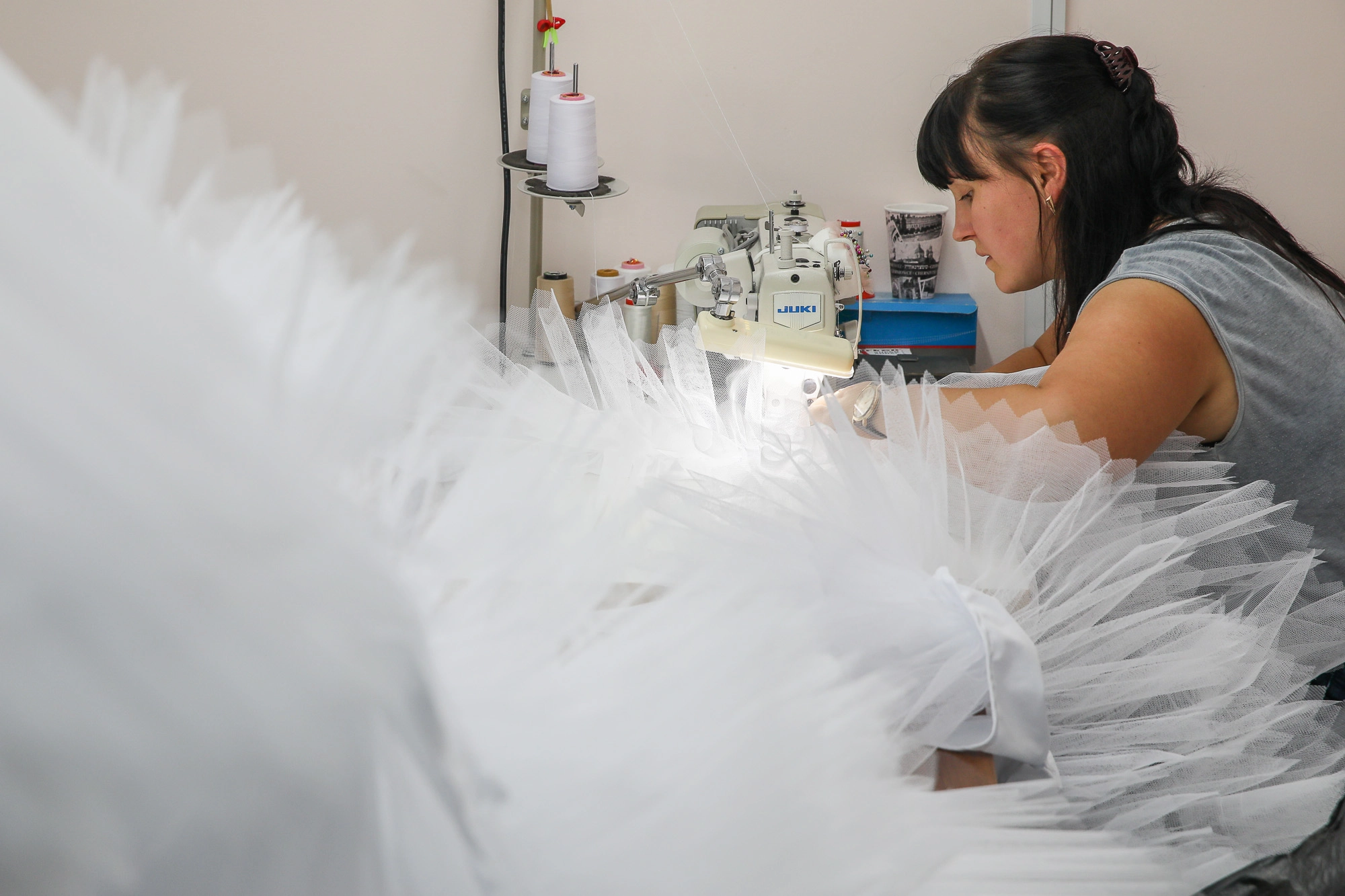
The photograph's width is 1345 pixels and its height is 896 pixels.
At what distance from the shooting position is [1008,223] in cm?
141

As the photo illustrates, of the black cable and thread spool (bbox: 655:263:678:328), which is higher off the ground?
the black cable

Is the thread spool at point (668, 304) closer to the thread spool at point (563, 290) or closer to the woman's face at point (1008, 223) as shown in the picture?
the thread spool at point (563, 290)

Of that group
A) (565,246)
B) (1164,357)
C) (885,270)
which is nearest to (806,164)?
(885,270)

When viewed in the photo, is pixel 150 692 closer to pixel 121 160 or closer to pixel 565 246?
pixel 121 160

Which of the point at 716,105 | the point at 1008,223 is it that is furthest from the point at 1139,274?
the point at 716,105

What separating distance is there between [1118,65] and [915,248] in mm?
911

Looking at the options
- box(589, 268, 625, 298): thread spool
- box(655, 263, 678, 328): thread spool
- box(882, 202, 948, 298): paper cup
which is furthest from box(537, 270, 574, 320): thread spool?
box(882, 202, 948, 298): paper cup

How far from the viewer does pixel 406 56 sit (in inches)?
81.4

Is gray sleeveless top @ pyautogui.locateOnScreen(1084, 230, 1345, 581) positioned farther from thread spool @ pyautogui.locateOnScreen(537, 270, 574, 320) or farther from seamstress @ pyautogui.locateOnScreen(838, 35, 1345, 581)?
thread spool @ pyautogui.locateOnScreen(537, 270, 574, 320)

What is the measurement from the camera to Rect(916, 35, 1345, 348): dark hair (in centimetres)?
129

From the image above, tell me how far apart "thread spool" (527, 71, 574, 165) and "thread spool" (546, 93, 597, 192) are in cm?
3

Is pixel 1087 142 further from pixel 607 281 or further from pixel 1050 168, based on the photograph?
pixel 607 281

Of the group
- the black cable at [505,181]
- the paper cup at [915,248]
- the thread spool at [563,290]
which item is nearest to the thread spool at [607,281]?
the thread spool at [563,290]

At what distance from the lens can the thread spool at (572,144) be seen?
1.77 m
